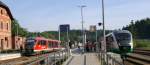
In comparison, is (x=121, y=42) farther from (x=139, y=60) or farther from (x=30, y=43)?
(x=30, y=43)

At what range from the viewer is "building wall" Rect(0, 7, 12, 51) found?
298 ft

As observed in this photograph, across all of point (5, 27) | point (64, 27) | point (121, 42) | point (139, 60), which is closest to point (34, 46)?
point (64, 27)

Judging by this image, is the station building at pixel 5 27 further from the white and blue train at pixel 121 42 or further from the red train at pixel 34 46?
the white and blue train at pixel 121 42

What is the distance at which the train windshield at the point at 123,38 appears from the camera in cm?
4616

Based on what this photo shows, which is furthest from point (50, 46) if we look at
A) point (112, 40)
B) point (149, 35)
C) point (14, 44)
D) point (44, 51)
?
point (149, 35)

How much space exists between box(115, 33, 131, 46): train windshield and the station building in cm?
4569

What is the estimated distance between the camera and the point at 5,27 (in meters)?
95.9

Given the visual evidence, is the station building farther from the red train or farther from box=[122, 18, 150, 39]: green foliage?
box=[122, 18, 150, 39]: green foliage

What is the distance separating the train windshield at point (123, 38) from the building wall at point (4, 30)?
46.9m

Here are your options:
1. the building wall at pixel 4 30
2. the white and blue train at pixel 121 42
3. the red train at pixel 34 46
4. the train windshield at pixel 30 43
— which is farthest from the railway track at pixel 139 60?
the building wall at pixel 4 30

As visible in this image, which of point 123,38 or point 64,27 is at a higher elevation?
point 64,27

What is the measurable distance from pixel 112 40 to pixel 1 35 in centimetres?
4668

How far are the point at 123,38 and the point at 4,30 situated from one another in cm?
5216

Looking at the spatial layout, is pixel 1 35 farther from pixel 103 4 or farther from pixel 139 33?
pixel 139 33
